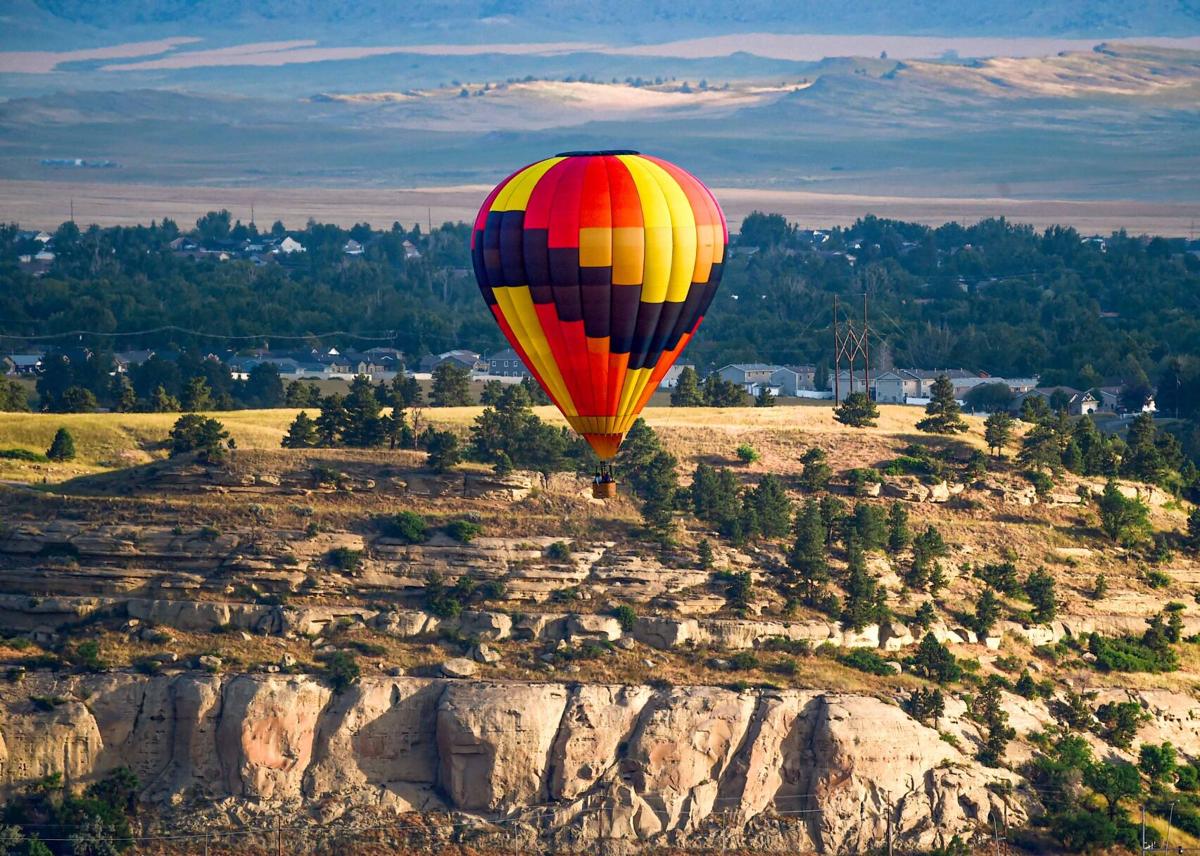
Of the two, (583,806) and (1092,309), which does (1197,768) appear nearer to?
(583,806)

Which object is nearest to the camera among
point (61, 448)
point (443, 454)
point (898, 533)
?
point (898, 533)

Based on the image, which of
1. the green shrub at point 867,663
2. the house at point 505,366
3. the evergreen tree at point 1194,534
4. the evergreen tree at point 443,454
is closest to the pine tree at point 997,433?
the evergreen tree at point 1194,534

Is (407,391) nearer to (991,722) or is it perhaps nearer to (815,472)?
(815,472)

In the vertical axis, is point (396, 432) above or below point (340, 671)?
above

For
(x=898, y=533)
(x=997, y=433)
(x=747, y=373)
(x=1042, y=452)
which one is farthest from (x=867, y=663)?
(x=747, y=373)

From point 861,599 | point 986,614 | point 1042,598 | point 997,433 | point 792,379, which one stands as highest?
point 997,433

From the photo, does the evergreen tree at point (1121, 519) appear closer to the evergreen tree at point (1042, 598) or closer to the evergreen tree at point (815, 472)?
the evergreen tree at point (1042, 598)

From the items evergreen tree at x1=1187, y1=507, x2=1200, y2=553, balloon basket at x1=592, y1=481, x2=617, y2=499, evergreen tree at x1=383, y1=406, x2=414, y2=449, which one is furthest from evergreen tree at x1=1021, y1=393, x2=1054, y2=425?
balloon basket at x1=592, y1=481, x2=617, y2=499

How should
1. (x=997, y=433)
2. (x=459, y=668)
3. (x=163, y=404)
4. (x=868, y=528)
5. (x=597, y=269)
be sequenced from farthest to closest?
(x=163, y=404), (x=997, y=433), (x=868, y=528), (x=459, y=668), (x=597, y=269)
